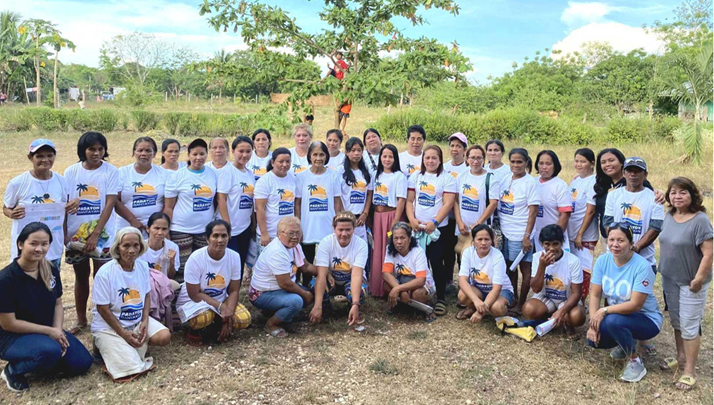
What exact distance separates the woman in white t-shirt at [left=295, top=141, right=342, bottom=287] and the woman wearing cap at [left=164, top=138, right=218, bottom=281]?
789 millimetres

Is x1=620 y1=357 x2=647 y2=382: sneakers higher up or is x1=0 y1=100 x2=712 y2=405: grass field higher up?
x1=620 y1=357 x2=647 y2=382: sneakers

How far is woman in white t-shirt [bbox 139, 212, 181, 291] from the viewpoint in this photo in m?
4.13

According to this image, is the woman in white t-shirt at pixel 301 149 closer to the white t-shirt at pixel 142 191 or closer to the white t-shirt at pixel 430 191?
the white t-shirt at pixel 430 191

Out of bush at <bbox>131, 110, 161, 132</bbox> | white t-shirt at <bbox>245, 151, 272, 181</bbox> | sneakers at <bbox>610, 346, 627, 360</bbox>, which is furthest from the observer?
bush at <bbox>131, 110, 161, 132</bbox>

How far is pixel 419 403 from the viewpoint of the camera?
337cm

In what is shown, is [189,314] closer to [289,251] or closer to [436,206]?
[289,251]

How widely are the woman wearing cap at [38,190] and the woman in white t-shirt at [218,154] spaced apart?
1.24 metres

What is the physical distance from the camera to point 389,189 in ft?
16.4

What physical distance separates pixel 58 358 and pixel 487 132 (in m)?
18.5

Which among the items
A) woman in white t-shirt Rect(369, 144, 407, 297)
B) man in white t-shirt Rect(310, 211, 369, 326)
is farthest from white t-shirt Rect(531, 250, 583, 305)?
man in white t-shirt Rect(310, 211, 369, 326)

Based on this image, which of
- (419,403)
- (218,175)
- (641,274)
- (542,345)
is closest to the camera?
(419,403)

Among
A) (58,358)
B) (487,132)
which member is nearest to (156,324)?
(58,358)

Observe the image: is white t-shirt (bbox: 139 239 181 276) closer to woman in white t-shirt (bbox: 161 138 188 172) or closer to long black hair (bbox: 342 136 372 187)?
woman in white t-shirt (bbox: 161 138 188 172)

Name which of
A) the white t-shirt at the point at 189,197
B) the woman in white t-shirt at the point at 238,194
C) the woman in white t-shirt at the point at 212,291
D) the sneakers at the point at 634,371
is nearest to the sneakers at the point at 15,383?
the woman in white t-shirt at the point at 212,291
